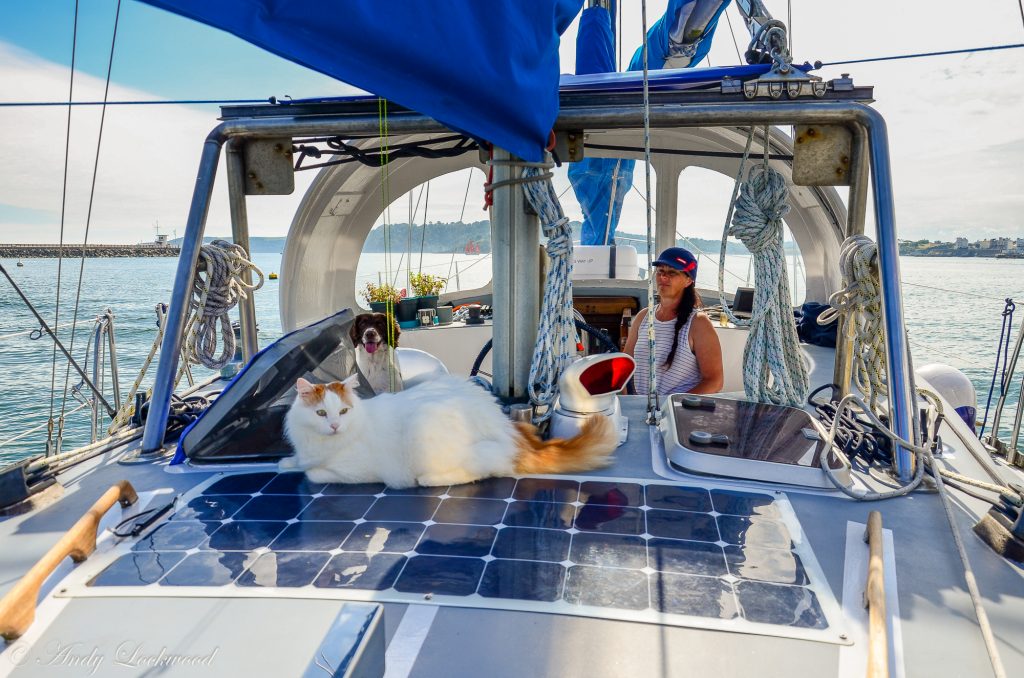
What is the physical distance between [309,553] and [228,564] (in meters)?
0.19

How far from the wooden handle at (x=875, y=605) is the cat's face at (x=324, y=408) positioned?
149cm

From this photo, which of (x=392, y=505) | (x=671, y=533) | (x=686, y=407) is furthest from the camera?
(x=686, y=407)

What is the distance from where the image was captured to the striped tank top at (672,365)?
3203 millimetres

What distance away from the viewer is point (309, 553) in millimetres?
1565

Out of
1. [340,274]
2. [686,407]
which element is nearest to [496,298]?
[686,407]

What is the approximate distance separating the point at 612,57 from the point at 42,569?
264 inches

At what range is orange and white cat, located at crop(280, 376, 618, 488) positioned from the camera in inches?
76.7

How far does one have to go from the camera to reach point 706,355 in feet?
10.4

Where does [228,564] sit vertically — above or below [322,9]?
below

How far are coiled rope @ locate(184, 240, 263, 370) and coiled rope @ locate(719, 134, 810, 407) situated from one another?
2136 millimetres

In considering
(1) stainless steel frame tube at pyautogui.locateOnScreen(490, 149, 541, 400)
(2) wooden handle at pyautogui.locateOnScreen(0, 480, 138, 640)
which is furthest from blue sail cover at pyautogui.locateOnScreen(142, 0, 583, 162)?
(2) wooden handle at pyautogui.locateOnScreen(0, 480, 138, 640)

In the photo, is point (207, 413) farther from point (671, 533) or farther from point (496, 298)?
point (671, 533)

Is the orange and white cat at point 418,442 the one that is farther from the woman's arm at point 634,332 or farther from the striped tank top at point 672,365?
the woman's arm at point 634,332

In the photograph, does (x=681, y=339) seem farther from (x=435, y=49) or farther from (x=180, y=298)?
(x=180, y=298)
